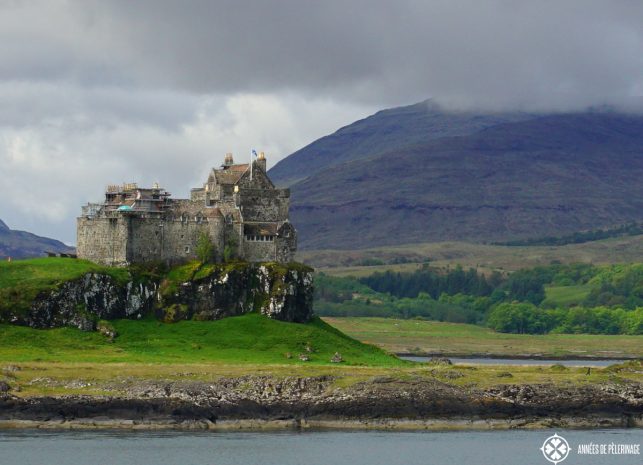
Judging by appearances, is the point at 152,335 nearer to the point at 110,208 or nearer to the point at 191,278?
the point at 191,278

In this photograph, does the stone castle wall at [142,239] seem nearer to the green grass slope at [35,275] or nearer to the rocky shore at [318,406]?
the green grass slope at [35,275]

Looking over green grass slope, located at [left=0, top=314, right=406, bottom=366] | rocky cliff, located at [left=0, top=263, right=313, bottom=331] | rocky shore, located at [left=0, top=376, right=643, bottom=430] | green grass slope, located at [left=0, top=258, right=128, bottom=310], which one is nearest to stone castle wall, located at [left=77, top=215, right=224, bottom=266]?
green grass slope, located at [left=0, top=258, right=128, bottom=310]

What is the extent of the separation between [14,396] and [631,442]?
46.3 meters

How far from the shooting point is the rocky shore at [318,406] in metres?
108

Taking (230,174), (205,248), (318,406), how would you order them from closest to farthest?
1. (318,406)
2. (205,248)
3. (230,174)

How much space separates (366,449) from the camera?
102 meters

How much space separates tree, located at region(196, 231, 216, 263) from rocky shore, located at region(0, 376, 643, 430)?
27166mm

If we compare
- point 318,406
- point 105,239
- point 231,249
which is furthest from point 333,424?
point 105,239

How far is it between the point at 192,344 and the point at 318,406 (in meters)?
20.5

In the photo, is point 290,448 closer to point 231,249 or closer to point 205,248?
point 205,248

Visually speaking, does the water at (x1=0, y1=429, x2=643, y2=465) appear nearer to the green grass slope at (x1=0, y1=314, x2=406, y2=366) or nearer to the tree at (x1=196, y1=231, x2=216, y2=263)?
the green grass slope at (x1=0, y1=314, x2=406, y2=366)

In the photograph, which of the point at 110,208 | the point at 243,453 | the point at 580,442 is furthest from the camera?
the point at 110,208

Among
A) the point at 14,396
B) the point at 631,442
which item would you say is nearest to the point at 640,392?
the point at 631,442

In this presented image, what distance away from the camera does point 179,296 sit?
5305 inches
